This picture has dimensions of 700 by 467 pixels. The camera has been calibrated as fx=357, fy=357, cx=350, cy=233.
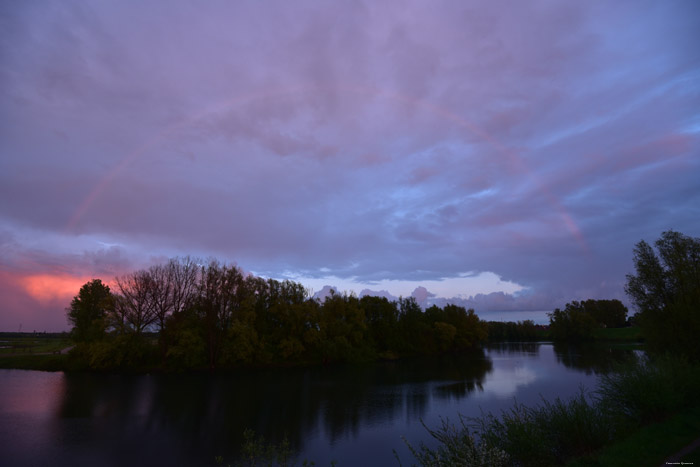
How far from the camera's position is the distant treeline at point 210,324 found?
4809 cm

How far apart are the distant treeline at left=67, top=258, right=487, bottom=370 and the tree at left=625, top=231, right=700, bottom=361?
41.0 meters

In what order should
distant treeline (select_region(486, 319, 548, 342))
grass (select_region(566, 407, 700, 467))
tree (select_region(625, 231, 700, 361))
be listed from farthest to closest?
distant treeline (select_region(486, 319, 548, 342)) → tree (select_region(625, 231, 700, 361)) → grass (select_region(566, 407, 700, 467))

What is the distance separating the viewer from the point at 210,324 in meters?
51.3

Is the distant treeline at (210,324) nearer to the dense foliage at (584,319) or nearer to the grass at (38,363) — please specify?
the grass at (38,363)

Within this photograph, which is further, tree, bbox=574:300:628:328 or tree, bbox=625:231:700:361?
tree, bbox=574:300:628:328

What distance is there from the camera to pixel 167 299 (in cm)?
5222

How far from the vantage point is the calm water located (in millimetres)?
17844

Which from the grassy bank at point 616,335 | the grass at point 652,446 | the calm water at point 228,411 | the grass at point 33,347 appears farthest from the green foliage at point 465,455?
the grassy bank at point 616,335

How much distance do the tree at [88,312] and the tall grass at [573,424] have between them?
172ft

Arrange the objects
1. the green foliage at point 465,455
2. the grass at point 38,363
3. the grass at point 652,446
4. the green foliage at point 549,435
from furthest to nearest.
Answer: the grass at point 38,363
the green foliage at point 549,435
the grass at point 652,446
the green foliage at point 465,455

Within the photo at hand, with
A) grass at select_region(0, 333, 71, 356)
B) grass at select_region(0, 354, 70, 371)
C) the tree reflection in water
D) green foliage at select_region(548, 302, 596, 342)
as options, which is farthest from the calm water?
green foliage at select_region(548, 302, 596, 342)

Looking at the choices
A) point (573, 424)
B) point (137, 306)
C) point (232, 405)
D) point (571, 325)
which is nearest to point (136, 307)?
point (137, 306)

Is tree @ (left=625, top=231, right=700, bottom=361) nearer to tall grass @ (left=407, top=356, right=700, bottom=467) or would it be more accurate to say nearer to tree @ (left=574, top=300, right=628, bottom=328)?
tall grass @ (left=407, top=356, right=700, bottom=467)

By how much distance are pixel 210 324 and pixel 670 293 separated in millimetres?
53039
